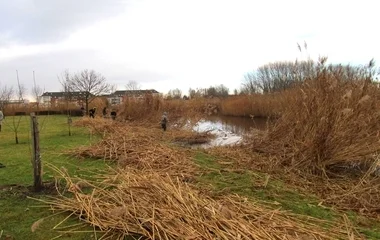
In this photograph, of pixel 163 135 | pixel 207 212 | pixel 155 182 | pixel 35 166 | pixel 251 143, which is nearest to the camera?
pixel 207 212

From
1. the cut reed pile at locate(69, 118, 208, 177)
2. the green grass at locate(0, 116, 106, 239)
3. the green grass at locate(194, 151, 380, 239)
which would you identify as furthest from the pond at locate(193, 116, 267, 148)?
the green grass at locate(0, 116, 106, 239)

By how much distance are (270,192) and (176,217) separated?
2860 mm

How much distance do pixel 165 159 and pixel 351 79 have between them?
5345 mm

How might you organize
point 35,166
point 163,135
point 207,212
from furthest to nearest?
point 163,135, point 35,166, point 207,212

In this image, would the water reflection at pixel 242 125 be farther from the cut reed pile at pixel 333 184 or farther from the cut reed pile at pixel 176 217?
the cut reed pile at pixel 176 217

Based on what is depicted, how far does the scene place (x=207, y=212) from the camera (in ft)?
13.9

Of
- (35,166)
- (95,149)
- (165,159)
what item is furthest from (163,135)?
(35,166)

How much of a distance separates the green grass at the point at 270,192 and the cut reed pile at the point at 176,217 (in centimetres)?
54

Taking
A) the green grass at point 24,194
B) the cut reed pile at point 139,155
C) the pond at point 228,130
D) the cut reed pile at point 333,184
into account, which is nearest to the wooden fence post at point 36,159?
Result: the green grass at point 24,194

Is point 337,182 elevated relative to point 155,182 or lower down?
lower down

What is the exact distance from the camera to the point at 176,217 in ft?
13.8

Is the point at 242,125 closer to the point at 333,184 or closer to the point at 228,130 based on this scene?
the point at 228,130

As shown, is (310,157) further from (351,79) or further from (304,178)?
(351,79)

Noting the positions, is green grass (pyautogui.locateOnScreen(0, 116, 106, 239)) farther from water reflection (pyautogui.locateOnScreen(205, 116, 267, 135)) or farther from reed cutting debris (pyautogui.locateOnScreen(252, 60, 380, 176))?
water reflection (pyautogui.locateOnScreen(205, 116, 267, 135))
